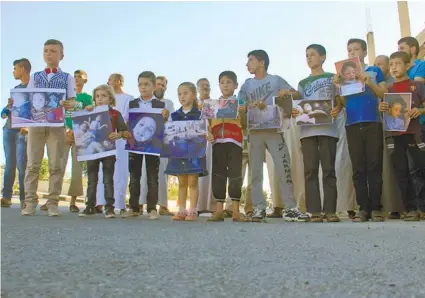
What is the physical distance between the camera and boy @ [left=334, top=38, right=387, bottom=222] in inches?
171

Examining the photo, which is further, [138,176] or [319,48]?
[138,176]

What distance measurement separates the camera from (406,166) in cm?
445

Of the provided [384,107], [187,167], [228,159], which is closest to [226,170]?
[228,159]

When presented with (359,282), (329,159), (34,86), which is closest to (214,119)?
(329,159)

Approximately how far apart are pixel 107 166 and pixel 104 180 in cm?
15

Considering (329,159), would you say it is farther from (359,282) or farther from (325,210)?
(359,282)

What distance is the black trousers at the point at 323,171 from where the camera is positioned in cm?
430

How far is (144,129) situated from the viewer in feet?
15.5

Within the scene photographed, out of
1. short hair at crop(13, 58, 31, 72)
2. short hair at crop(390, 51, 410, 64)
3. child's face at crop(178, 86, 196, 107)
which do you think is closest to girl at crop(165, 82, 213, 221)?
child's face at crop(178, 86, 196, 107)

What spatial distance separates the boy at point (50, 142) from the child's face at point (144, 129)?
70 cm

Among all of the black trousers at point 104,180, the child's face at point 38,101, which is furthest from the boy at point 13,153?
the black trousers at point 104,180

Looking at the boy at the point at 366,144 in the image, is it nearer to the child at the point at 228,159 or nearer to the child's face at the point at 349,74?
the child's face at the point at 349,74

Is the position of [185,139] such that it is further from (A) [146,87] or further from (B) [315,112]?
(B) [315,112]

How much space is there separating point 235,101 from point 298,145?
1.36 metres
